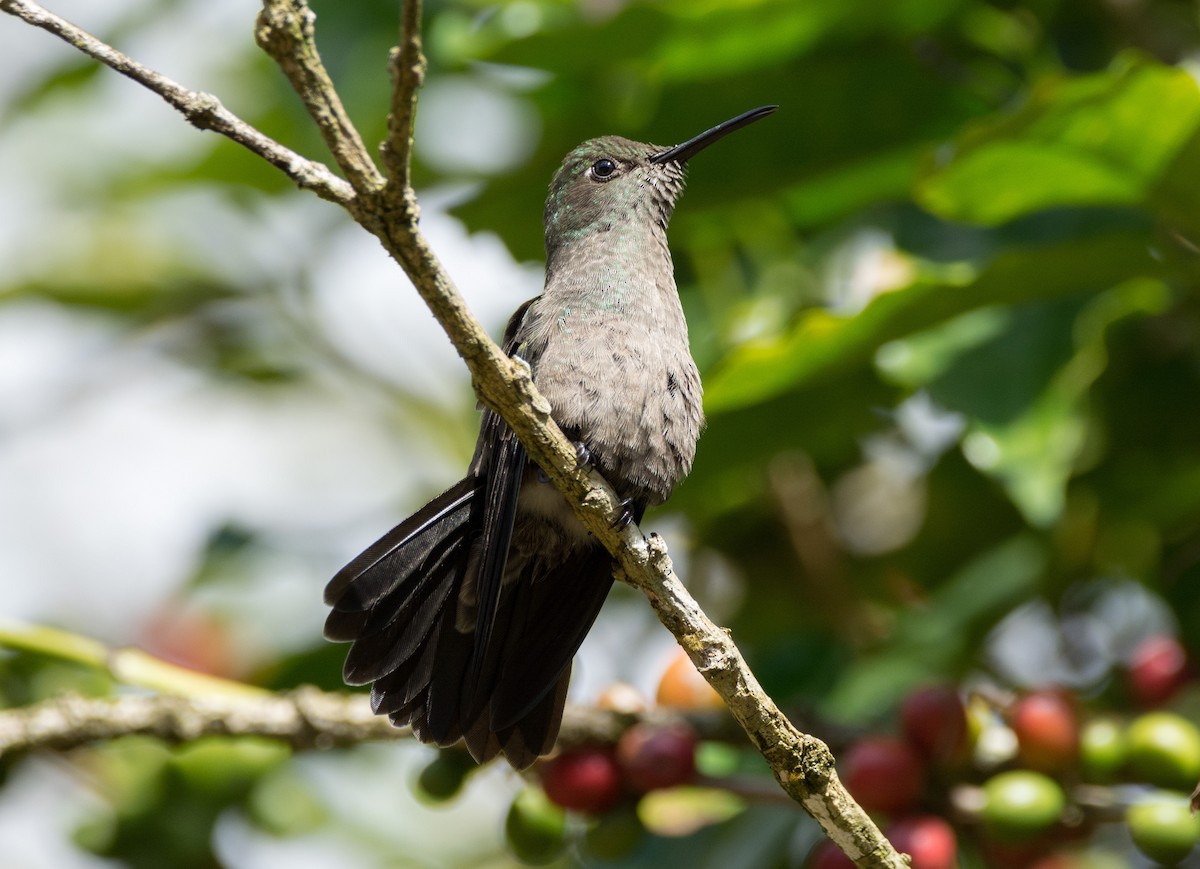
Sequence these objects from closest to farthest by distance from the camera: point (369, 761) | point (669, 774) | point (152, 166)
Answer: point (669, 774) < point (369, 761) < point (152, 166)

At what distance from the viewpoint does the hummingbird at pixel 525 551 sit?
295 cm

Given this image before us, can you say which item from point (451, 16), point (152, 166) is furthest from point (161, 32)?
point (451, 16)

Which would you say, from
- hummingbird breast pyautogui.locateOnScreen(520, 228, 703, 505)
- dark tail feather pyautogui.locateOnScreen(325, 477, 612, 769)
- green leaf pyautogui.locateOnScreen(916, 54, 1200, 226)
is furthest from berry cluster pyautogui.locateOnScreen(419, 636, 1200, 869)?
green leaf pyautogui.locateOnScreen(916, 54, 1200, 226)

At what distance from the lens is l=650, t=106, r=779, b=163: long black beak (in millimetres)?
3502

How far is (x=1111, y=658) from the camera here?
403cm

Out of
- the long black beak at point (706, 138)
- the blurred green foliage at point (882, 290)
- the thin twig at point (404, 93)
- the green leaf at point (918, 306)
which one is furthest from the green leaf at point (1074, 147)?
the thin twig at point (404, 93)

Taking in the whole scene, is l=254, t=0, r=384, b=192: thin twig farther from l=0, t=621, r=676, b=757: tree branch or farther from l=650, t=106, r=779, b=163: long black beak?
l=650, t=106, r=779, b=163: long black beak

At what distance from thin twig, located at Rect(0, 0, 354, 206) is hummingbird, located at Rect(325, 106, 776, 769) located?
100cm

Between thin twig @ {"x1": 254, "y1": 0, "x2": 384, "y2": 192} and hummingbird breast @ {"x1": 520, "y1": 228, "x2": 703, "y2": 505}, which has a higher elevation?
hummingbird breast @ {"x1": 520, "y1": 228, "x2": 703, "y2": 505}

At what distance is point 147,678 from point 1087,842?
2.25m

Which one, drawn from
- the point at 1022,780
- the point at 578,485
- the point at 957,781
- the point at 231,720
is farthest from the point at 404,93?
the point at 957,781

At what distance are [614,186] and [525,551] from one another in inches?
Result: 44.1

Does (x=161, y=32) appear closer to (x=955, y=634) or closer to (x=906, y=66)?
(x=906, y=66)

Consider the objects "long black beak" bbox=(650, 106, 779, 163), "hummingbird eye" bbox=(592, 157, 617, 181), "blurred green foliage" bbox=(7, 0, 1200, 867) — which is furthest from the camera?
"hummingbird eye" bbox=(592, 157, 617, 181)
